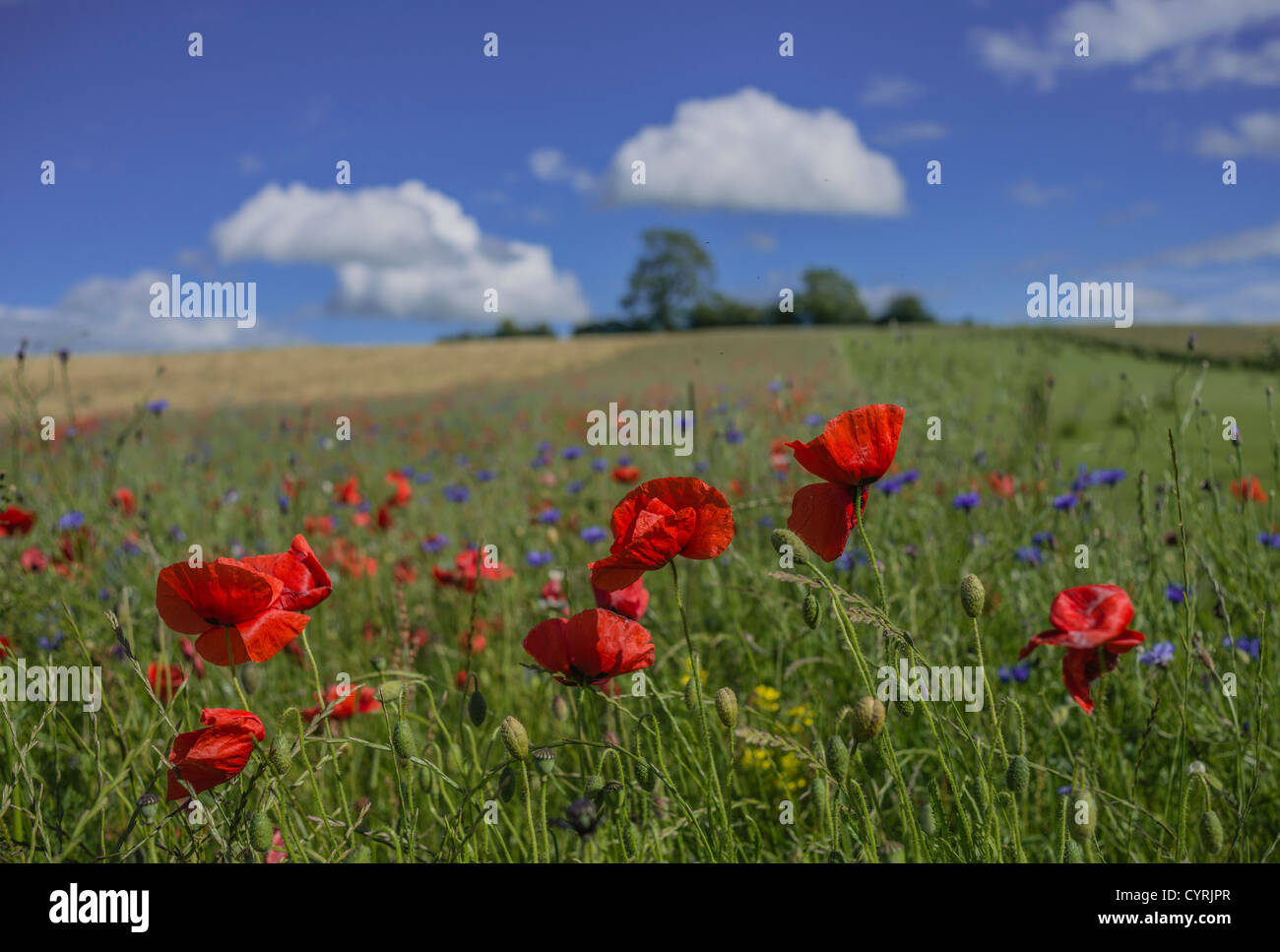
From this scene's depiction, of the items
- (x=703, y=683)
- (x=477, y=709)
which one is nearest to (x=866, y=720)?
(x=477, y=709)

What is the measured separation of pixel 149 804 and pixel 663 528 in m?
0.72

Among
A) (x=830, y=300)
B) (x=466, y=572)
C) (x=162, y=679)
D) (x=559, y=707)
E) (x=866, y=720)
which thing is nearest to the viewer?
(x=866, y=720)

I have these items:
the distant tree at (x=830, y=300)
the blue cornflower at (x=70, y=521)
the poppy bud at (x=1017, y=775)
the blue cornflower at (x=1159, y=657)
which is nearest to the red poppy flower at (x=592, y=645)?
the poppy bud at (x=1017, y=775)

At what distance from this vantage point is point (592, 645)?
867 millimetres

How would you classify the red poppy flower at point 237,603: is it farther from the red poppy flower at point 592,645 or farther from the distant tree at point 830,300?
the distant tree at point 830,300

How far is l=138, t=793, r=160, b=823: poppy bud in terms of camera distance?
0.93 metres

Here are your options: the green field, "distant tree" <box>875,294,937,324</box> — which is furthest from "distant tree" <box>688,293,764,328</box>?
the green field

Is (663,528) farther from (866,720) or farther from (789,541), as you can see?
(866,720)

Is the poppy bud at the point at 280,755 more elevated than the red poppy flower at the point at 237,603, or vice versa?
the red poppy flower at the point at 237,603

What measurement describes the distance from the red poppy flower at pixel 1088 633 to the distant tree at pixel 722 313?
5062 cm

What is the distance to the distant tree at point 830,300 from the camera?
48.3 metres
